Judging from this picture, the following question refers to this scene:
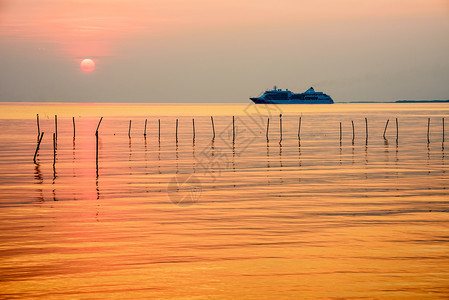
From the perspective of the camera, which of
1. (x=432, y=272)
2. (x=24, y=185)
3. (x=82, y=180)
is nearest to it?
(x=432, y=272)

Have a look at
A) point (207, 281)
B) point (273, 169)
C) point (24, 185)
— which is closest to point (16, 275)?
point (207, 281)

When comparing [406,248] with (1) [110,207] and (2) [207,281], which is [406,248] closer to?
(2) [207,281]

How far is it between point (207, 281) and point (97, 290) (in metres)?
2.20

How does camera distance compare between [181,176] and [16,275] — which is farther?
[181,176]

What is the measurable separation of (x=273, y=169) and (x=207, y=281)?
907 inches

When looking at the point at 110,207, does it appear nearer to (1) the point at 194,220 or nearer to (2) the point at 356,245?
(1) the point at 194,220

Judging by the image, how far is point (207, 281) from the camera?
1215cm

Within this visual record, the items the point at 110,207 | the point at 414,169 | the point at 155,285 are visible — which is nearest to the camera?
the point at 155,285

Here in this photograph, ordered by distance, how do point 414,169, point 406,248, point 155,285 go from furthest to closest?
point 414,169, point 406,248, point 155,285

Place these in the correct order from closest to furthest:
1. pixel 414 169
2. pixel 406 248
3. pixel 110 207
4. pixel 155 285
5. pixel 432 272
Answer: pixel 155 285
pixel 432 272
pixel 406 248
pixel 110 207
pixel 414 169

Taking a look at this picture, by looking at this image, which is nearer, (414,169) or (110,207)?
(110,207)

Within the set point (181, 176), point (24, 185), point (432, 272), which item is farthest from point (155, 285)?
point (181, 176)

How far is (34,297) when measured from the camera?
11.0 metres

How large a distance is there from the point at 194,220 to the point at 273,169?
16.4 metres
